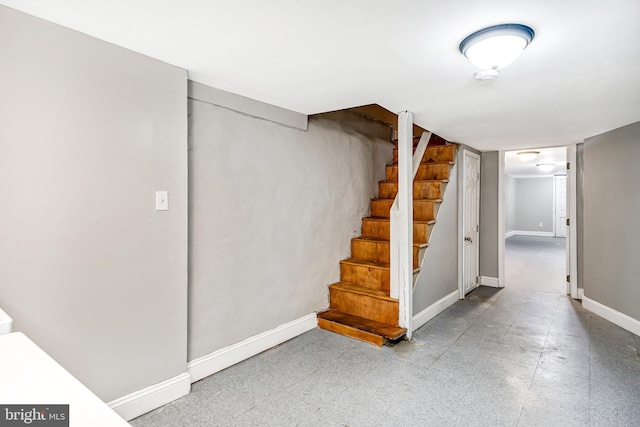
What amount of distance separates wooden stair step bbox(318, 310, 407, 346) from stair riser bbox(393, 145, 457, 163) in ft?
7.31

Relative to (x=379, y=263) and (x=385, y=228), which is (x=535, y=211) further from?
(x=379, y=263)

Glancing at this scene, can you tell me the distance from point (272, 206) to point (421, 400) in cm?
176

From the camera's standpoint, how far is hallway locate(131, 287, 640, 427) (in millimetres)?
1928

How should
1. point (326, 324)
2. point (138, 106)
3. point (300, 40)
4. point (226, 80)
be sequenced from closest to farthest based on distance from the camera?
point (300, 40)
point (138, 106)
point (226, 80)
point (326, 324)

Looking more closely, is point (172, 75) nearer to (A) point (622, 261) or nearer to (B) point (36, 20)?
(B) point (36, 20)

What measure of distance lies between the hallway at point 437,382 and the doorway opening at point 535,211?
417cm

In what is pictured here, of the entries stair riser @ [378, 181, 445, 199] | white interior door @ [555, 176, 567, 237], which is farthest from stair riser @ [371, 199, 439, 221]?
white interior door @ [555, 176, 567, 237]

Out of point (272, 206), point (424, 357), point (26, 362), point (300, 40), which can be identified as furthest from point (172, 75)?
point (424, 357)

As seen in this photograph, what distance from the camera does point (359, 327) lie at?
3.05 metres

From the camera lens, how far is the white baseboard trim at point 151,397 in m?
1.85

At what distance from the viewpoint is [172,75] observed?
204 centimetres

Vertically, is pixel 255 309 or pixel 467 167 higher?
pixel 467 167

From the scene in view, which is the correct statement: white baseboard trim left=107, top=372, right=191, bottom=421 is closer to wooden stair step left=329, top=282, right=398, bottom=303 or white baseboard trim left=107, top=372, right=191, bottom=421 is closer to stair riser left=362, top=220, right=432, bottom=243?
wooden stair step left=329, top=282, right=398, bottom=303

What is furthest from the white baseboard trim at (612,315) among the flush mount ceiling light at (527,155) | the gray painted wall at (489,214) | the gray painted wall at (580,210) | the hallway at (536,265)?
the flush mount ceiling light at (527,155)
